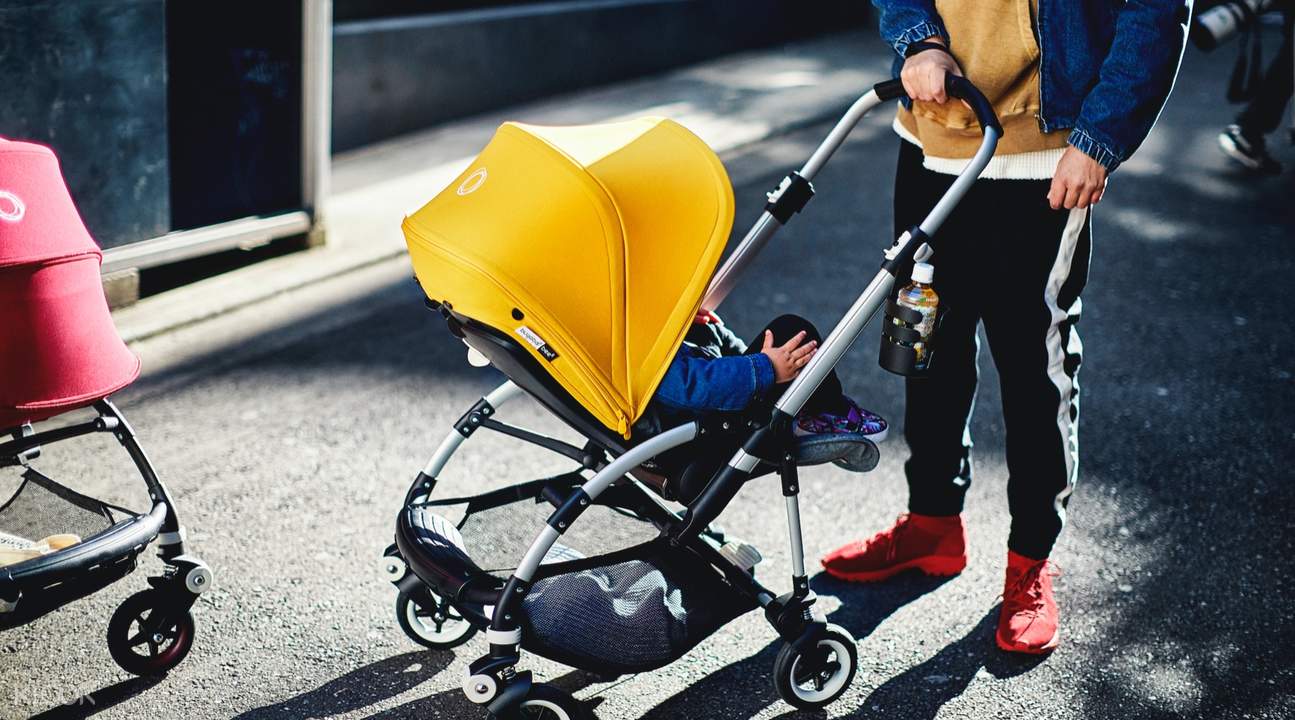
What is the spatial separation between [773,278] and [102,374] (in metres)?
3.50

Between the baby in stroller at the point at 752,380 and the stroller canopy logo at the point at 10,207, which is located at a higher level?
the stroller canopy logo at the point at 10,207

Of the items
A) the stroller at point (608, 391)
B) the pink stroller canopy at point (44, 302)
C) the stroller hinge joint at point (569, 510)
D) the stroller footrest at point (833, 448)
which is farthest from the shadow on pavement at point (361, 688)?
the stroller footrest at point (833, 448)

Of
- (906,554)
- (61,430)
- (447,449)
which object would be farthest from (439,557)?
(906,554)

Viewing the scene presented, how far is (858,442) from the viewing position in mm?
2664

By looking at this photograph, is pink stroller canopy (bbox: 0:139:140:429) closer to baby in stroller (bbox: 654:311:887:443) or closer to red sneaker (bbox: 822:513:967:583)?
baby in stroller (bbox: 654:311:887:443)

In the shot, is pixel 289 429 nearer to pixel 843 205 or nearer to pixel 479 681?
pixel 479 681

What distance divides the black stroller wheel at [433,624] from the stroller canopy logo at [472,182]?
0.98 metres

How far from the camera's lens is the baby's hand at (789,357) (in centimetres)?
263

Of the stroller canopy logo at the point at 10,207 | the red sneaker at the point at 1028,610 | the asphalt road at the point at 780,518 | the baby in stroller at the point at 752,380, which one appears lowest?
the asphalt road at the point at 780,518

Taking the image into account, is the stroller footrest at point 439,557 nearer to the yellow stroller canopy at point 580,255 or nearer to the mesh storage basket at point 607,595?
the mesh storage basket at point 607,595

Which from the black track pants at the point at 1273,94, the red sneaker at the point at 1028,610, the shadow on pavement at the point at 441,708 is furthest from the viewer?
the black track pants at the point at 1273,94

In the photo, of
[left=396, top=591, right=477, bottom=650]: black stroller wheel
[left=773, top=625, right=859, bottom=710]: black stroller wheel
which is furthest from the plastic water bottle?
[left=396, top=591, right=477, bottom=650]: black stroller wheel

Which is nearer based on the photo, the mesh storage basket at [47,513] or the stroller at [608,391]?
the stroller at [608,391]

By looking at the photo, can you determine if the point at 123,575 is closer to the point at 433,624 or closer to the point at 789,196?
the point at 433,624
